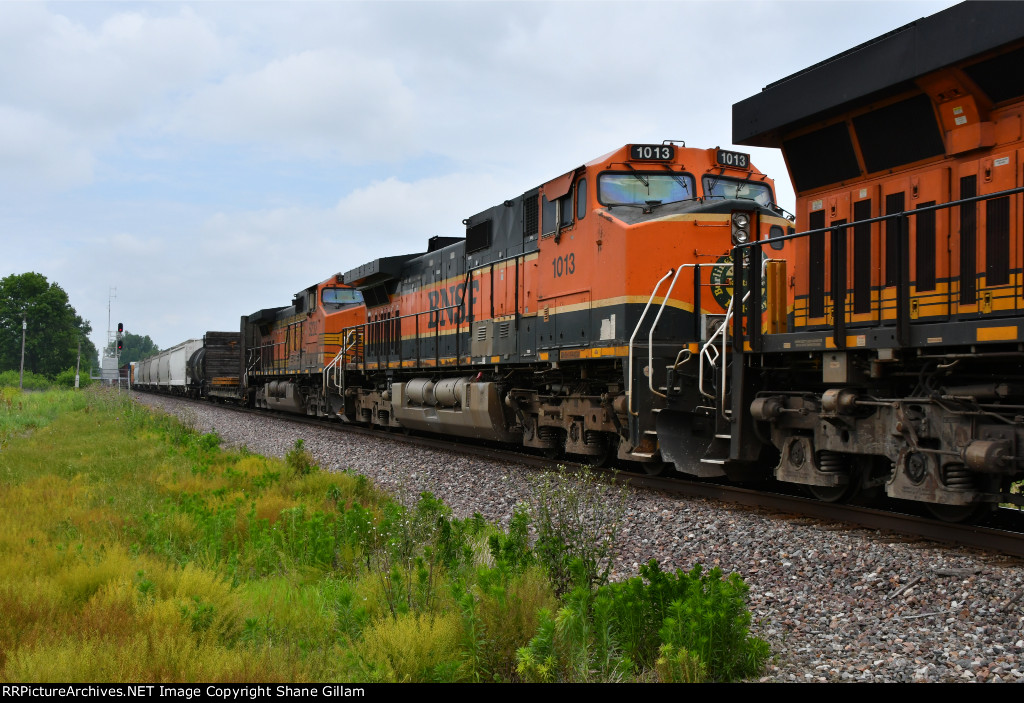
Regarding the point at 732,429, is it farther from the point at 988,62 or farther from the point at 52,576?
the point at 52,576

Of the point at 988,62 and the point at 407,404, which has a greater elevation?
the point at 988,62

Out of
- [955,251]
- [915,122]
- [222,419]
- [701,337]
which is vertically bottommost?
[222,419]

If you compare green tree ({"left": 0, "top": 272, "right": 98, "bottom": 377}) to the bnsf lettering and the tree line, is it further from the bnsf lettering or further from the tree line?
the bnsf lettering

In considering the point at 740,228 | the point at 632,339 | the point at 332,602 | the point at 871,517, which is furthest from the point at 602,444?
the point at 332,602

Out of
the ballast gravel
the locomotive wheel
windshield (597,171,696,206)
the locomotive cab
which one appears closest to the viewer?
the ballast gravel

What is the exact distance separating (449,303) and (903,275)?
10.0 meters

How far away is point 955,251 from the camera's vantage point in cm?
580

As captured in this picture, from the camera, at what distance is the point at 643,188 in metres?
9.65

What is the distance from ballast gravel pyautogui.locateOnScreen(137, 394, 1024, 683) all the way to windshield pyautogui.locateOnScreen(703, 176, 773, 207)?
3789 mm

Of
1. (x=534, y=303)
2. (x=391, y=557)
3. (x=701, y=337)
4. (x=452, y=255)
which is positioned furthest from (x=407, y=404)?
(x=391, y=557)

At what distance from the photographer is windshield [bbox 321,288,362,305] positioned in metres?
22.9

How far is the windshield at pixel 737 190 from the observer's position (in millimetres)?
9789

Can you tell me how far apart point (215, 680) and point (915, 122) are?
6.01 m

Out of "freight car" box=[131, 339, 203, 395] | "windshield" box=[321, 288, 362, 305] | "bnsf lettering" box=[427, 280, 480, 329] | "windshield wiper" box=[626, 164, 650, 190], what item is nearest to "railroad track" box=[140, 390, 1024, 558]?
"windshield wiper" box=[626, 164, 650, 190]
